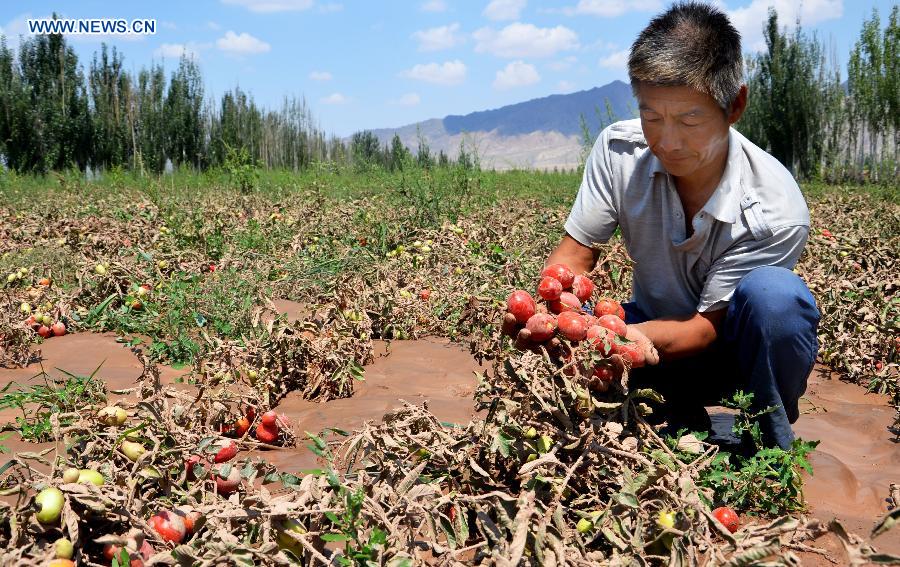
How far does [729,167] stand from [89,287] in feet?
12.5

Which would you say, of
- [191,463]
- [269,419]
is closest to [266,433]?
[269,419]

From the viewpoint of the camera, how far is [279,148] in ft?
89.5

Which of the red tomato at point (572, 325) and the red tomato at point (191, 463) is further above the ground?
the red tomato at point (572, 325)

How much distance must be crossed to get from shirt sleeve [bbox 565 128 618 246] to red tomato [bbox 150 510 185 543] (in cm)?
167

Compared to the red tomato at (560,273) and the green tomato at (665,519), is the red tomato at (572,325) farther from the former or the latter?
the green tomato at (665,519)

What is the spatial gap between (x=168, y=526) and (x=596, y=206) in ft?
5.89

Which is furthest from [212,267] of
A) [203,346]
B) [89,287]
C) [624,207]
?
[624,207]

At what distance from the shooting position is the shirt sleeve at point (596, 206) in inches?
111

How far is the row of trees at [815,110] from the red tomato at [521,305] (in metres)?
22.5

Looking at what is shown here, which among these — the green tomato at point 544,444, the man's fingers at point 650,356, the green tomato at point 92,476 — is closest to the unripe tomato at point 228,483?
the green tomato at point 92,476

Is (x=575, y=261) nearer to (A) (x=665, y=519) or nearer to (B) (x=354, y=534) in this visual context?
(A) (x=665, y=519)

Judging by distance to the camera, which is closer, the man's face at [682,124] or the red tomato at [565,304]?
the red tomato at [565,304]

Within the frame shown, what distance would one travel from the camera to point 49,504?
1.73 meters

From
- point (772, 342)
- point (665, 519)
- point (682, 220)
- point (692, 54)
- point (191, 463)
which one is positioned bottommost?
point (665, 519)
